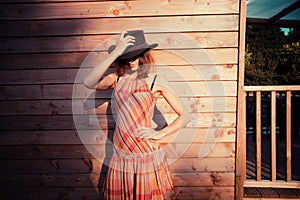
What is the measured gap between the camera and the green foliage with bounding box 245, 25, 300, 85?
29.8 feet

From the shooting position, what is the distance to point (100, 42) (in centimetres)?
244

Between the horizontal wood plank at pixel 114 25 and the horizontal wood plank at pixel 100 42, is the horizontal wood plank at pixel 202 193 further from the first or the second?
the horizontal wood plank at pixel 114 25

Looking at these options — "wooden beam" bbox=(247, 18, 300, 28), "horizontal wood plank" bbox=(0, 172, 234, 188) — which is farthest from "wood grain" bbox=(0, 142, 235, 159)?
"wooden beam" bbox=(247, 18, 300, 28)

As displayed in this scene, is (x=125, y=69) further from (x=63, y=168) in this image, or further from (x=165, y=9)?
(x=63, y=168)

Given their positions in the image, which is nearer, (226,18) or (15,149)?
(226,18)

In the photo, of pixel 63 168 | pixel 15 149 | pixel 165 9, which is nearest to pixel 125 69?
pixel 165 9

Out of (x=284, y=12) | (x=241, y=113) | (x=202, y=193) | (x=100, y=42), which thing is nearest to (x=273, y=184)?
(x=202, y=193)

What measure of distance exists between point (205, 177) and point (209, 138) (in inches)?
16.7

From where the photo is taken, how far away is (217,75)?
2.43 m

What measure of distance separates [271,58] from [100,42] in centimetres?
1172

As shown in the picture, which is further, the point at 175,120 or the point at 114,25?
the point at 114,25

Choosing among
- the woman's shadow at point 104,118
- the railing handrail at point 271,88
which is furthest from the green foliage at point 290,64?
the woman's shadow at point 104,118

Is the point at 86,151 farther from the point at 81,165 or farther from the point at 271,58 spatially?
the point at 271,58

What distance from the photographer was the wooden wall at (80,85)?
240cm
